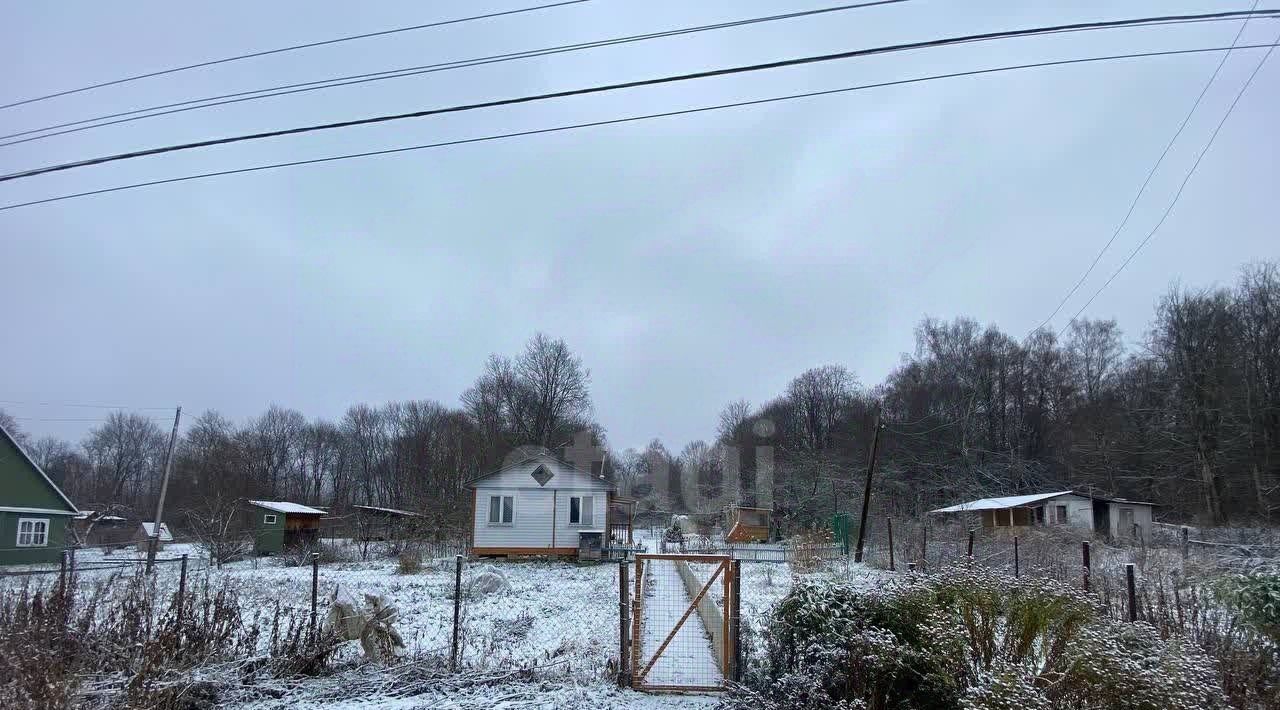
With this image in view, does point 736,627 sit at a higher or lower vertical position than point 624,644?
higher

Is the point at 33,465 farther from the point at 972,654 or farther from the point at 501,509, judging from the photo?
the point at 972,654

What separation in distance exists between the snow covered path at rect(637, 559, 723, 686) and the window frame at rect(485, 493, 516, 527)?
42.2ft

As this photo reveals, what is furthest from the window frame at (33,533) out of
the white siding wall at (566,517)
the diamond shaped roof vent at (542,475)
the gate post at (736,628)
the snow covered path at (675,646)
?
the gate post at (736,628)

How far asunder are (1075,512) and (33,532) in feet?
148

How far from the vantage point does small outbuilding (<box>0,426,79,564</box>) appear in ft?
91.6

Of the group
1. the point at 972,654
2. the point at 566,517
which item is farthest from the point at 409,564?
the point at 972,654

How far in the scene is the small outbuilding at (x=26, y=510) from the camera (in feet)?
A: 91.6

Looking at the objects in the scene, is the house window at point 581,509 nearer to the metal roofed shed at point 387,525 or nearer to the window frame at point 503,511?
the window frame at point 503,511

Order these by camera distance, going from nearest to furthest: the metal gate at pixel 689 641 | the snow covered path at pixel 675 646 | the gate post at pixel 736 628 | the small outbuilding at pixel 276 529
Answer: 1. the gate post at pixel 736 628
2. the metal gate at pixel 689 641
3. the snow covered path at pixel 675 646
4. the small outbuilding at pixel 276 529

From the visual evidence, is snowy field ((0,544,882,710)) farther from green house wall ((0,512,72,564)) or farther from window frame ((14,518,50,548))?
window frame ((14,518,50,548))

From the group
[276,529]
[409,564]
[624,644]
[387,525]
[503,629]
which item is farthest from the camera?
[387,525]

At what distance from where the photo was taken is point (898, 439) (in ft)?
172

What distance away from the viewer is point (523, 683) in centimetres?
791

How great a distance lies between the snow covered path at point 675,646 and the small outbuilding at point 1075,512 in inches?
1032
